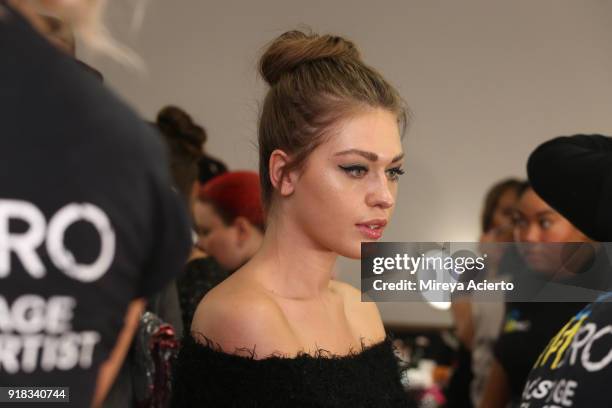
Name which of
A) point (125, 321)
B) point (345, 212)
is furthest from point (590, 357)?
point (125, 321)

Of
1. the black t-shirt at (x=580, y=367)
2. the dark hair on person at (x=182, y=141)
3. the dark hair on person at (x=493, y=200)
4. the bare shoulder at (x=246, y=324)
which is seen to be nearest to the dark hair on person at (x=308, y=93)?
the bare shoulder at (x=246, y=324)

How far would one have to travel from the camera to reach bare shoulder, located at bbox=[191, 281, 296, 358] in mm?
1175

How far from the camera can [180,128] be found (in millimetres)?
2145

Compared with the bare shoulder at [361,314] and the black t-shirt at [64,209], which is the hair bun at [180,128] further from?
the black t-shirt at [64,209]

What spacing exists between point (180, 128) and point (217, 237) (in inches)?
13.7

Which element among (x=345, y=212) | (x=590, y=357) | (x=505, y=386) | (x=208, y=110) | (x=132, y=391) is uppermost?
(x=208, y=110)

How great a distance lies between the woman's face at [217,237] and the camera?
2285mm

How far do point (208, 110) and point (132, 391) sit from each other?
2416mm

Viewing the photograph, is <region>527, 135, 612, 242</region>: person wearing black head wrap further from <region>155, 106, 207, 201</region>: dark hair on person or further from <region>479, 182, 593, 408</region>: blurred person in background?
<region>155, 106, 207, 201</region>: dark hair on person

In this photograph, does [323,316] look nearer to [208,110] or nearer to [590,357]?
[590,357]

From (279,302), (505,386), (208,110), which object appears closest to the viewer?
(279,302)

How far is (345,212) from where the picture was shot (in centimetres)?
125

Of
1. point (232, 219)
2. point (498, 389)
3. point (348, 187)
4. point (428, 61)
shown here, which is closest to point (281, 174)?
point (348, 187)

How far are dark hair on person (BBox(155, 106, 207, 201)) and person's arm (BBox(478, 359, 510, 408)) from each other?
0.97 metres
